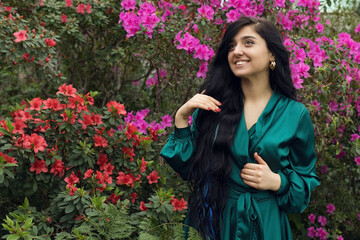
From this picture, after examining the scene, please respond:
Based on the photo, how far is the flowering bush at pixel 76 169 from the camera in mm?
2199

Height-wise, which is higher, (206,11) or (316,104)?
(206,11)

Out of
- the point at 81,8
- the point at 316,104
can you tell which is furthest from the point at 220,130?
the point at 81,8

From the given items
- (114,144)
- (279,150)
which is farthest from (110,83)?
(279,150)

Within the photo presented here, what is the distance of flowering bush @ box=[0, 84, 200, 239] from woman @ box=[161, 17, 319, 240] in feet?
1.27

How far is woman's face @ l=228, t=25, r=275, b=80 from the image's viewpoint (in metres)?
1.90

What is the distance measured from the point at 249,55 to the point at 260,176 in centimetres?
54

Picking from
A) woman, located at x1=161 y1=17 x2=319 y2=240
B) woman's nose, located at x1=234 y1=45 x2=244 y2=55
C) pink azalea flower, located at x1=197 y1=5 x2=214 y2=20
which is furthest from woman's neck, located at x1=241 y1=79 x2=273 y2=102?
pink azalea flower, located at x1=197 y1=5 x2=214 y2=20

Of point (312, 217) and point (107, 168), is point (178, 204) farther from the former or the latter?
point (312, 217)

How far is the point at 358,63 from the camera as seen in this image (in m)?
3.05

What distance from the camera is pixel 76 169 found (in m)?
2.47

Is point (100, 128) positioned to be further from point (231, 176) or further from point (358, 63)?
point (358, 63)

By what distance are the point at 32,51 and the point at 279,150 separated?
1767 millimetres

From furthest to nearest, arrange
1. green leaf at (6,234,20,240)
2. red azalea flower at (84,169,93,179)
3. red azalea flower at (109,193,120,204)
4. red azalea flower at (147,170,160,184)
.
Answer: red azalea flower at (147,170,160,184), red azalea flower at (109,193,120,204), red azalea flower at (84,169,93,179), green leaf at (6,234,20,240)

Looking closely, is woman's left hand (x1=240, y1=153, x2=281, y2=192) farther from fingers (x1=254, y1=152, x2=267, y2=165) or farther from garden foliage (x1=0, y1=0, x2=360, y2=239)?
garden foliage (x1=0, y1=0, x2=360, y2=239)
